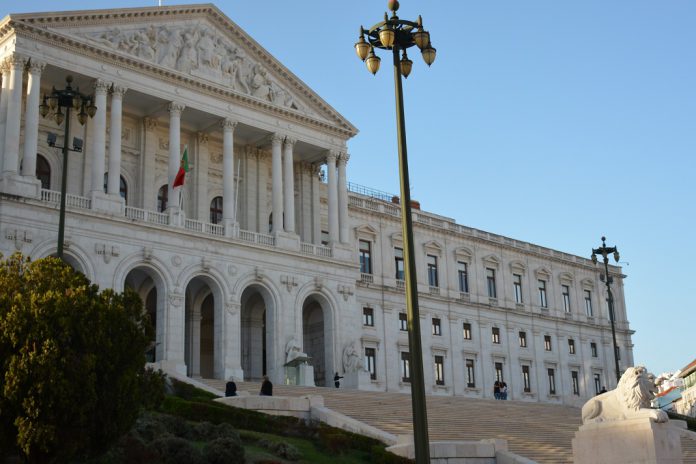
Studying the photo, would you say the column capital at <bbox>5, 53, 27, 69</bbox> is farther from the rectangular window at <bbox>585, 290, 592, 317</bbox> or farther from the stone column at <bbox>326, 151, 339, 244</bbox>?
the rectangular window at <bbox>585, 290, 592, 317</bbox>

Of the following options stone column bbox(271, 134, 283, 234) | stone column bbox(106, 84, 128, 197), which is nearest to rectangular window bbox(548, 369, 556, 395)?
stone column bbox(271, 134, 283, 234)

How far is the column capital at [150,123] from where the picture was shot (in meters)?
48.6

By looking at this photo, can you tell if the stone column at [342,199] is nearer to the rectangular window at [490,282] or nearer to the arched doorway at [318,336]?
the arched doorway at [318,336]

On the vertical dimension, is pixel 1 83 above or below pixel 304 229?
above

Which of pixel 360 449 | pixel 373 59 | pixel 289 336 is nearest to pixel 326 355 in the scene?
pixel 289 336

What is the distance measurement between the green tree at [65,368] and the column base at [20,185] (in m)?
21.4

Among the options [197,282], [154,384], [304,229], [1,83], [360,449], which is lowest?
[360,449]

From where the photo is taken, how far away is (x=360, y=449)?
2591 cm

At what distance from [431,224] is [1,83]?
1283 inches

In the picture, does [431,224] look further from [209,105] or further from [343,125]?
[209,105]

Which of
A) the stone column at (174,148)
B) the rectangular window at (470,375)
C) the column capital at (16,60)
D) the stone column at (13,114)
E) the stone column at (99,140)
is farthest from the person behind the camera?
the rectangular window at (470,375)

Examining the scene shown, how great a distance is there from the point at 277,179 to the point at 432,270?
1883cm

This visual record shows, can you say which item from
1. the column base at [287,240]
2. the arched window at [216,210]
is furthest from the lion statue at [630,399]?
the arched window at [216,210]

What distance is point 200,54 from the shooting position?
4888cm
